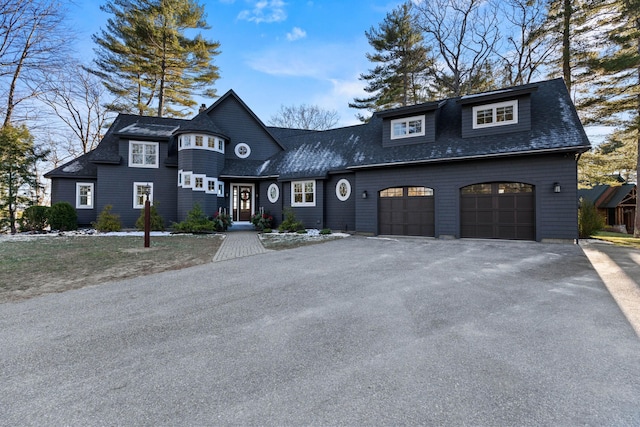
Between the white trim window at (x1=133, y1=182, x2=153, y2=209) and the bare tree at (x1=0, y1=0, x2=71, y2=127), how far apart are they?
6.30 meters

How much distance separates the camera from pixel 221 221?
50.9 ft

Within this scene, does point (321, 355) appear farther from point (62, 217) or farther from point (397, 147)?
point (62, 217)

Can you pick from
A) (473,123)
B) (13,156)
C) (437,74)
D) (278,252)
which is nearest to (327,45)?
(437,74)

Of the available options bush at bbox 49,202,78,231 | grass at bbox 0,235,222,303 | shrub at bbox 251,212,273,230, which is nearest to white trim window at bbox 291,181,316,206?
shrub at bbox 251,212,273,230

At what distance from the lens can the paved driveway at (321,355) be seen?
1986 millimetres

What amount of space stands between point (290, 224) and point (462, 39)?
16.9 m

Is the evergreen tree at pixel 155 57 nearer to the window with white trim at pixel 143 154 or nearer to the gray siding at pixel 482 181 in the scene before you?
the window with white trim at pixel 143 154

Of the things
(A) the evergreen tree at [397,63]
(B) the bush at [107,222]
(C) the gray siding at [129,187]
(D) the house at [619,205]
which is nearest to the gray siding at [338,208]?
(C) the gray siding at [129,187]

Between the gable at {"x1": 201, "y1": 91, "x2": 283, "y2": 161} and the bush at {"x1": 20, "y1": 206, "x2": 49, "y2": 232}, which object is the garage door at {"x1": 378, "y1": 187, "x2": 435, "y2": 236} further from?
the bush at {"x1": 20, "y1": 206, "x2": 49, "y2": 232}

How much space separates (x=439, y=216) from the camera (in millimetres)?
11906

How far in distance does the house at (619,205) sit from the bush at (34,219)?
36292 millimetres

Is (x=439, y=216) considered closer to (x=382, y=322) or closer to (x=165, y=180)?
(x=382, y=322)

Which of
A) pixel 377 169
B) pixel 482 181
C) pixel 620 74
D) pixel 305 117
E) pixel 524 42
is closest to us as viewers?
pixel 482 181

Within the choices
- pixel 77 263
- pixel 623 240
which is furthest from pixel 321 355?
pixel 623 240
